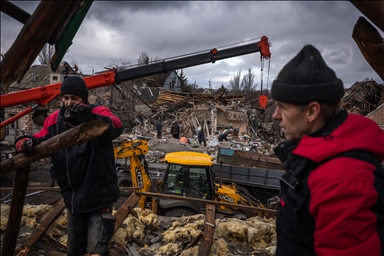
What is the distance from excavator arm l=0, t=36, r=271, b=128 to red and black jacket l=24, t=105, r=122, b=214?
8.28 feet

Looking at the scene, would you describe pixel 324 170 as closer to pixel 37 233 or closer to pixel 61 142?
pixel 61 142

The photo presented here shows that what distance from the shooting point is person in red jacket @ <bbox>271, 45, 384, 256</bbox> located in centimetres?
116

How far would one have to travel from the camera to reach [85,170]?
9.13ft

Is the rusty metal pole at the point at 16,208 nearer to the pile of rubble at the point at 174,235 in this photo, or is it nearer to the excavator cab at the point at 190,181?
the pile of rubble at the point at 174,235

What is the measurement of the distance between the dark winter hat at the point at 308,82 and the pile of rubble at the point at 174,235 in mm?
3124

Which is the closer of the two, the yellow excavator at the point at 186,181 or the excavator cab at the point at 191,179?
the yellow excavator at the point at 186,181

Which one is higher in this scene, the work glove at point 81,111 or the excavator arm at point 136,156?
the work glove at point 81,111

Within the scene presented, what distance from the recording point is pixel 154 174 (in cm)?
1416

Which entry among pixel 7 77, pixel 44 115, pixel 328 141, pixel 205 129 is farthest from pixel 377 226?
pixel 205 129

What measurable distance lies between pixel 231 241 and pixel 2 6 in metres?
3.98

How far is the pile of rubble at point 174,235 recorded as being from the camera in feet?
13.6

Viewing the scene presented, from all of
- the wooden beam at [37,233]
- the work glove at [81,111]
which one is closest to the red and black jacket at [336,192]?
the work glove at [81,111]

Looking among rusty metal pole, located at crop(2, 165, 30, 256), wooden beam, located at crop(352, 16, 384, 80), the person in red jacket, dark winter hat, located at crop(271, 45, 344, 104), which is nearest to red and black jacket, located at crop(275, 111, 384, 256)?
the person in red jacket

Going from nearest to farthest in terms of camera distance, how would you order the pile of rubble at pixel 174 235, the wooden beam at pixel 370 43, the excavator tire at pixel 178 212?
the wooden beam at pixel 370 43
the pile of rubble at pixel 174 235
the excavator tire at pixel 178 212
